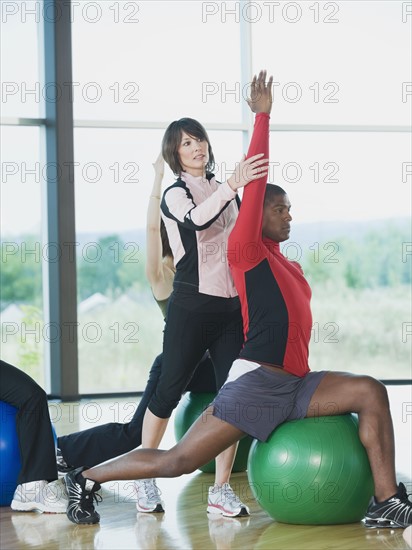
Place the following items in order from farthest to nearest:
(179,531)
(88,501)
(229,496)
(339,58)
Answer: (339,58)
(229,496)
(88,501)
(179,531)

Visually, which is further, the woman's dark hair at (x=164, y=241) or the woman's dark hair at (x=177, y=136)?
the woman's dark hair at (x=164, y=241)

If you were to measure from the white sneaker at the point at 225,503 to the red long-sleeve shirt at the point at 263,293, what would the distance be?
53cm

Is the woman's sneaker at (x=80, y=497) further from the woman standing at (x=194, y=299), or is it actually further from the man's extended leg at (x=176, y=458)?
the woman standing at (x=194, y=299)

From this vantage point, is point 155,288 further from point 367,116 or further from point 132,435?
point 367,116

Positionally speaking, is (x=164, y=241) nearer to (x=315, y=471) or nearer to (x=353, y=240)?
(x=315, y=471)

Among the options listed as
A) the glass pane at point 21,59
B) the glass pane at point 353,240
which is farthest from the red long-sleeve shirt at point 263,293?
the glass pane at point 353,240

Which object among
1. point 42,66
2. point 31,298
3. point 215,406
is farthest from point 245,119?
point 215,406

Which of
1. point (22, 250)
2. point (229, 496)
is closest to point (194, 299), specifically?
point (229, 496)

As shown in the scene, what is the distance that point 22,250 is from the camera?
20.5 feet

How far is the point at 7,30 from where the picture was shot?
20.2 ft

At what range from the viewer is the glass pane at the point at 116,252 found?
6.38 metres

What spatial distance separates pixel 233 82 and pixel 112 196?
47.1 inches

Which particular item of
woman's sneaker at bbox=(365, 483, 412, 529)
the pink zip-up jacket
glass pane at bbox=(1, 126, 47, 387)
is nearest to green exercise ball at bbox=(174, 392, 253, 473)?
the pink zip-up jacket

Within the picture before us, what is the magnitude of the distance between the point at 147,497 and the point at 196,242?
92cm
